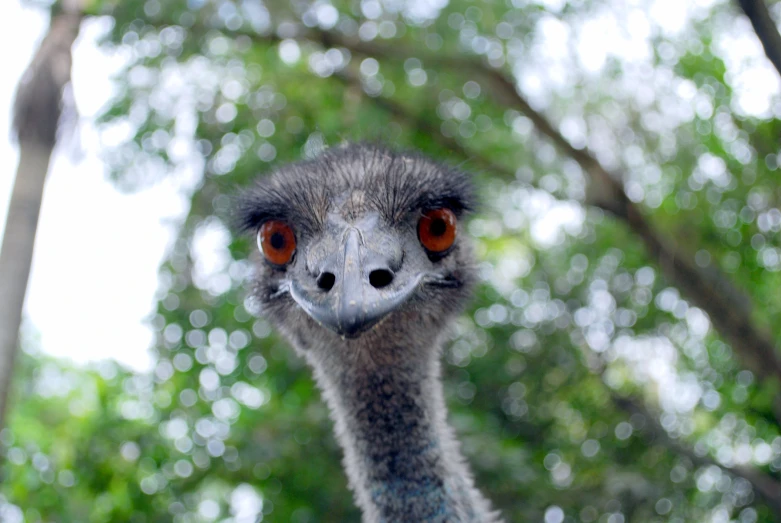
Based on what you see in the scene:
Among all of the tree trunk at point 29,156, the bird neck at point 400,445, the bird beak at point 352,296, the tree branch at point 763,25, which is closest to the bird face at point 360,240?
the bird beak at point 352,296

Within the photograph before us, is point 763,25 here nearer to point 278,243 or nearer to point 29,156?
point 278,243

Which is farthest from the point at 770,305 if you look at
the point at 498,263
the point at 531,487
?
the point at 531,487

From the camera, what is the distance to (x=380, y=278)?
4.56 ft

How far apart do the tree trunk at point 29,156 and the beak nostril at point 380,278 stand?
3.06 meters

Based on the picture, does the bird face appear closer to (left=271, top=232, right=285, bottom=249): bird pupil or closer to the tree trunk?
(left=271, top=232, right=285, bottom=249): bird pupil

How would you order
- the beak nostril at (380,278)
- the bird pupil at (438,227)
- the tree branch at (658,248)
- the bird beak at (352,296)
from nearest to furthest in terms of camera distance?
the bird beak at (352,296), the beak nostril at (380,278), the bird pupil at (438,227), the tree branch at (658,248)

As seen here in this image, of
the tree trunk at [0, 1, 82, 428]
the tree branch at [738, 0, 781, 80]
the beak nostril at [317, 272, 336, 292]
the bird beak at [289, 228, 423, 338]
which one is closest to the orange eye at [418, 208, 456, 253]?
the bird beak at [289, 228, 423, 338]

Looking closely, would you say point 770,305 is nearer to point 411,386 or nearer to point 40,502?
point 411,386

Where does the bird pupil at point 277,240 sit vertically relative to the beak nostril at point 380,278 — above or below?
below

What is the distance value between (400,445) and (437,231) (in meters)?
0.53

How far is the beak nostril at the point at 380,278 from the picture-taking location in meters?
1.37

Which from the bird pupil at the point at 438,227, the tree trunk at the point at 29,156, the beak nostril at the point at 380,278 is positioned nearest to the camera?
the beak nostril at the point at 380,278

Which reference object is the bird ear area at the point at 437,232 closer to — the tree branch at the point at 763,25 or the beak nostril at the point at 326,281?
the beak nostril at the point at 326,281

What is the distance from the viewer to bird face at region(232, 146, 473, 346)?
1.35m
